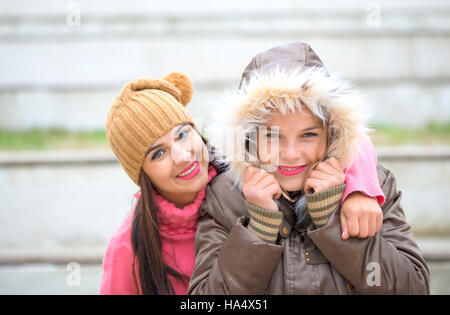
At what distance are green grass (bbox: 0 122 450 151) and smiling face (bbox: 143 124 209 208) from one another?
1.47 meters

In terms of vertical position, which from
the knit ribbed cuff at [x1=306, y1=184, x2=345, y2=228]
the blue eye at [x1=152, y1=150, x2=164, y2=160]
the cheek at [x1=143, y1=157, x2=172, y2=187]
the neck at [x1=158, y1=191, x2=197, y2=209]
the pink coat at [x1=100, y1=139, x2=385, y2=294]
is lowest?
the pink coat at [x1=100, y1=139, x2=385, y2=294]

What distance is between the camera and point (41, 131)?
278 cm

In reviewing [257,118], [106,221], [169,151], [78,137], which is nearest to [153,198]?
[169,151]

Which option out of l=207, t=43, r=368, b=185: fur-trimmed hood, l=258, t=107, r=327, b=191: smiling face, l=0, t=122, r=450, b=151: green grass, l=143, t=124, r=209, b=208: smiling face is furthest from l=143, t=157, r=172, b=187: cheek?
l=0, t=122, r=450, b=151: green grass

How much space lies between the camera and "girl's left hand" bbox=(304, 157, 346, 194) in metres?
0.94

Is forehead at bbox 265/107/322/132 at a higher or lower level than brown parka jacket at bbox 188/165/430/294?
higher

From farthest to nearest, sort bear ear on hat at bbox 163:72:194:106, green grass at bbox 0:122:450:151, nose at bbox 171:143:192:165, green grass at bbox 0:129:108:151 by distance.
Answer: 1. green grass at bbox 0:129:108:151
2. green grass at bbox 0:122:450:151
3. bear ear on hat at bbox 163:72:194:106
4. nose at bbox 171:143:192:165

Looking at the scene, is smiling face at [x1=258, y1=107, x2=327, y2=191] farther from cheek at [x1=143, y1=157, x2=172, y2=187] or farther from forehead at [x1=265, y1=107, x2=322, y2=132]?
cheek at [x1=143, y1=157, x2=172, y2=187]

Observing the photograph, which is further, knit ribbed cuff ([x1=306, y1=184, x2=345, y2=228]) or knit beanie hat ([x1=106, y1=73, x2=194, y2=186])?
knit beanie hat ([x1=106, y1=73, x2=194, y2=186])

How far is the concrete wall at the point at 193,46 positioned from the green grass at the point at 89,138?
7 cm

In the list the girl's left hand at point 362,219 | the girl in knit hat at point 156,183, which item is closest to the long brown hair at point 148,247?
the girl in knit hat at point 156,183

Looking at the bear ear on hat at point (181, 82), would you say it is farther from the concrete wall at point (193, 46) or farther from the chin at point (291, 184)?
the concrete wall at point (193, 46)

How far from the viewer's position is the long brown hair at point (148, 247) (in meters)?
1.11
